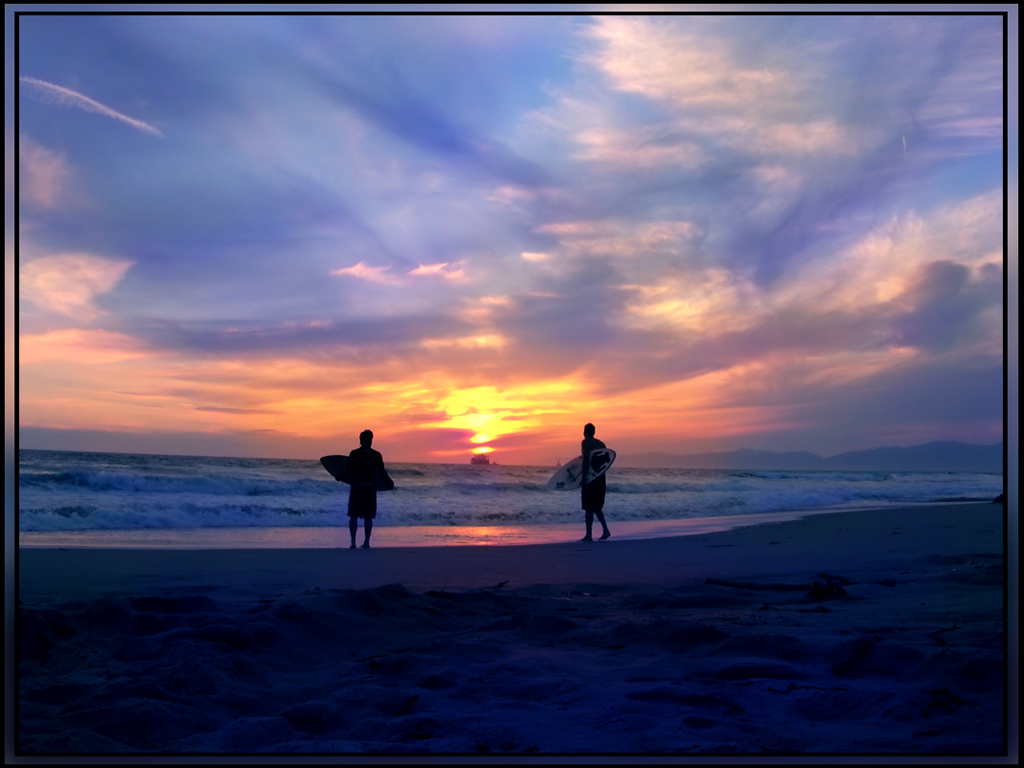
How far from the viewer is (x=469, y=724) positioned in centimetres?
286

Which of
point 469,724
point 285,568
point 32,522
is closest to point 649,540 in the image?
point 285,568

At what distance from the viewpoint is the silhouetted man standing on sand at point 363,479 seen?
9867 millimetres

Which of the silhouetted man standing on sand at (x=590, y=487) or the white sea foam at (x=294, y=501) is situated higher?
the silhouetted man standing on sand at (x=590, y=487)

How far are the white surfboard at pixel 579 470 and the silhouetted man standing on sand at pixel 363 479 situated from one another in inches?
125

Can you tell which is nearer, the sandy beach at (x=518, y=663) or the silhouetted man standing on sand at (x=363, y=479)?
the sandy beach at (x=518, y=663)

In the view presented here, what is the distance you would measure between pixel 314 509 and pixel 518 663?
16495mm

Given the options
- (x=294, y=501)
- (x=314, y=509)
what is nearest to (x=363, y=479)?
(x=314, y=509)

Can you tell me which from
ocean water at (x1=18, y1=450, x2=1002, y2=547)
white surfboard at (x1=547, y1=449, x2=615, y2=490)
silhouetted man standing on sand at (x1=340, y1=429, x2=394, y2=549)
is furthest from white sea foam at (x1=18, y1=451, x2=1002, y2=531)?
silhouetted man standing on sand at (x1=340, y1=429, x2=394, y2=549)

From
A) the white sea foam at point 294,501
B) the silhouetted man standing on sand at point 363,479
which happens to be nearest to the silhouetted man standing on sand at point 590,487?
the silhouetted man standing on sand at point 363,479

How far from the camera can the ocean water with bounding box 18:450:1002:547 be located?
1187 centimetres

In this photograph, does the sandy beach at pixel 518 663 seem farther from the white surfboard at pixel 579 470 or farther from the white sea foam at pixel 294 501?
the white sea foam at pixel 294 501

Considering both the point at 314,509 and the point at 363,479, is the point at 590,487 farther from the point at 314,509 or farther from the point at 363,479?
the point at 314,509

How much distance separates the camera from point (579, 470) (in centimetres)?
1291
